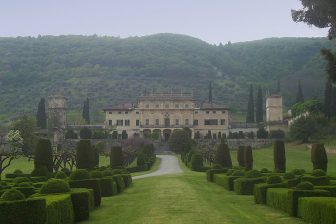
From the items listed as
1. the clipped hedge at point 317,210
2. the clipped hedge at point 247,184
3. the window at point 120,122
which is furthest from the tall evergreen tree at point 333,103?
the clipped hedge at point 317,210

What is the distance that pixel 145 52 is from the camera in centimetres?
19538

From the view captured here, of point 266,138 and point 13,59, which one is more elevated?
point 13,59

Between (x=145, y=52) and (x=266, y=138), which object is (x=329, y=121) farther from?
(x=145, y=52)

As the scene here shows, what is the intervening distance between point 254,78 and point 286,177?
143 metres

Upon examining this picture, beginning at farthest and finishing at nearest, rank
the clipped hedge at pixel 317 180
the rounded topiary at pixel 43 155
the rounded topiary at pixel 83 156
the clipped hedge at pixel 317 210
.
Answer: the rounded topiary at pixel 83 156 → the rounded topiary at pixel 43 155 → the clipped hedge at pixel 317 180 → the clipped hedge at pixel 317 210

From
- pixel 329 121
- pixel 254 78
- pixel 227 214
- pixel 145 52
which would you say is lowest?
pixel 227 214

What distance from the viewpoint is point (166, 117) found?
9856 cm

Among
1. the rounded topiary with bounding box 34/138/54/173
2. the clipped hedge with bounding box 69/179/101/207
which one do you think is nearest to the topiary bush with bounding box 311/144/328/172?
the rounded topiary with bounding box 34/138/54/173

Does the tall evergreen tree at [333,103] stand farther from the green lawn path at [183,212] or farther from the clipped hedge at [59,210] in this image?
the clipped hedge at [59,210]

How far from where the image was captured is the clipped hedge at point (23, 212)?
12492mm

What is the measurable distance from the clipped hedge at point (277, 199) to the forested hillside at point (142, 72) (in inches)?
3693

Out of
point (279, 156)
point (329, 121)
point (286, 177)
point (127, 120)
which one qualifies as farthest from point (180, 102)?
point (286, 177)

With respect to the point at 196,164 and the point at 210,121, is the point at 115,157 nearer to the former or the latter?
the point at 196,164

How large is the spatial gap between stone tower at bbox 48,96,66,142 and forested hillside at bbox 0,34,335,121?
14811 millimetres
